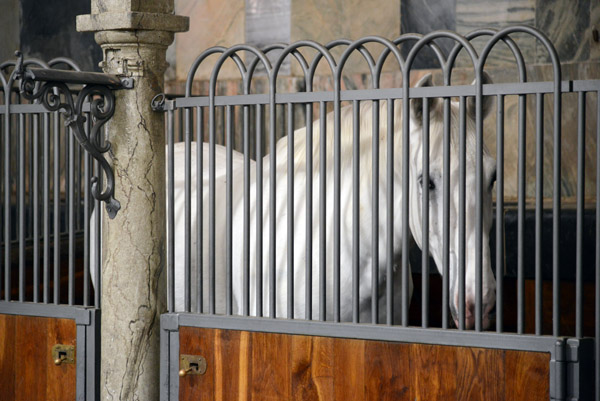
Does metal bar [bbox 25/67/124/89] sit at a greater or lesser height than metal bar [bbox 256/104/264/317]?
greater

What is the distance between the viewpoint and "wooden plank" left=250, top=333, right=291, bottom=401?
221cm

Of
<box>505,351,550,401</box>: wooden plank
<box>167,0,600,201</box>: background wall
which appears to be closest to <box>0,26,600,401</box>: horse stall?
<box>505,351,550,401</box>: wooden plank

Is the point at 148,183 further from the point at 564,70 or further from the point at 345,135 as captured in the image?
the point at 564,70

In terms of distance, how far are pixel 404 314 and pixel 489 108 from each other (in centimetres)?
65

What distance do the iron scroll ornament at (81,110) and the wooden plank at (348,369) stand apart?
2.52ft

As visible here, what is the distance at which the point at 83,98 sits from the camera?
87.4 inches

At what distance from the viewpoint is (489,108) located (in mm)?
2309

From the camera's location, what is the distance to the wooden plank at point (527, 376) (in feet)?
6.32

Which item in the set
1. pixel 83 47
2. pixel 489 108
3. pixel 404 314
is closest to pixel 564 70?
pixel 489 108

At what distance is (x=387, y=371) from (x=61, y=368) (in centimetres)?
103

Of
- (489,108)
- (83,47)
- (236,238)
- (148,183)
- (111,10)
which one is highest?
(83,47)

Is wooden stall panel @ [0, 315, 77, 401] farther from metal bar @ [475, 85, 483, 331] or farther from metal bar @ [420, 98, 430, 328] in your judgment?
metal bar @ [475, 85, 483, 331]

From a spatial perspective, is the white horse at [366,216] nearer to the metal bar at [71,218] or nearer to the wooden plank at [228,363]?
the wooden plank at [228,363]

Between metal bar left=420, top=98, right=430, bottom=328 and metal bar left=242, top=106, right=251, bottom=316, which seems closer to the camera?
metal bar left=420, top=98, right=430, bottom=328
